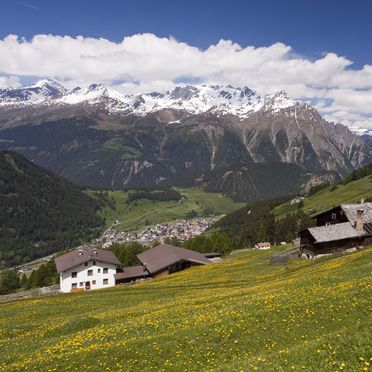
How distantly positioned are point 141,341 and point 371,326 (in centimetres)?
1295

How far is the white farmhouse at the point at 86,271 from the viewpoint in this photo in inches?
4434

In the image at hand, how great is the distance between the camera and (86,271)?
115 metres

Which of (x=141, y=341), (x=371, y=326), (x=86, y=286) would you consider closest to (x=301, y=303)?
(x=371, y=326)

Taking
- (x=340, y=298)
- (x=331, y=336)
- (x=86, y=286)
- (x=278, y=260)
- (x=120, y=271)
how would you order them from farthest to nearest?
1. (x=120, y=271)
2. (x=86, y=286)
3. (x=278, y=260)
4. (x=340, y=298)
5. (x=331, y=336)

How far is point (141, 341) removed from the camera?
24.2m

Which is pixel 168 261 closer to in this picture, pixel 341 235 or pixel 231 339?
pixel 341 235

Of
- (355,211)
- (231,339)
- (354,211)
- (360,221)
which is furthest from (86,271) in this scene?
(231,339)

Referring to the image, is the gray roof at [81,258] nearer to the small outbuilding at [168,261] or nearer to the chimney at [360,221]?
the small outbuilding at [168,261]

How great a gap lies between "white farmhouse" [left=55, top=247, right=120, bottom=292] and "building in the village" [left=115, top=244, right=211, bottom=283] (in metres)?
3.60

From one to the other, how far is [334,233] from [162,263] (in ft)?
160

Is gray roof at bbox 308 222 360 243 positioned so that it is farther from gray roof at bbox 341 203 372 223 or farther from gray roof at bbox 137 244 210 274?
gray roof at bbox 137 244 210 274

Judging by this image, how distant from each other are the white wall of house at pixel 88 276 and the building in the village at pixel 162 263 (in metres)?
3.01

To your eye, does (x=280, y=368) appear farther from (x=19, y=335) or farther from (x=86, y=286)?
(x=86, y=286)

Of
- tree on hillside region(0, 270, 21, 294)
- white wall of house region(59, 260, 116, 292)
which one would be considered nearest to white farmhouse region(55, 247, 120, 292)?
white wall of house region(59, 260, 116, 292)
